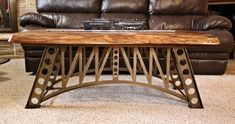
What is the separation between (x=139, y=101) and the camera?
213 cm

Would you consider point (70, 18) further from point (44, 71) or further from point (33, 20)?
point (44, 71)

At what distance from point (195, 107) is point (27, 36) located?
1.26 m

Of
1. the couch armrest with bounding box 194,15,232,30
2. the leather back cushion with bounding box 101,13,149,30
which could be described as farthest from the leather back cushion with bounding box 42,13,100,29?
the couch armrest with bounding box 194,15,232,30

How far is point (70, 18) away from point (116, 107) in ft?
6.11

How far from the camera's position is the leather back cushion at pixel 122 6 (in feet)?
11.8

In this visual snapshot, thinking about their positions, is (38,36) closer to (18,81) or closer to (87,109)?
(87,109)

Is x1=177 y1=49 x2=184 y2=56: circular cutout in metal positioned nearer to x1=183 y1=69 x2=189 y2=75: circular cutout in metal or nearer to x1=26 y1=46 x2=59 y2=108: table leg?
x1=183 y1=69 x2=189 y2=75: circular cutout in metal

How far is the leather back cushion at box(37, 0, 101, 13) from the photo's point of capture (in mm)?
3551

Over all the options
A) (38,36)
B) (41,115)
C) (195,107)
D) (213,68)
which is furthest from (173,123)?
(213,68)

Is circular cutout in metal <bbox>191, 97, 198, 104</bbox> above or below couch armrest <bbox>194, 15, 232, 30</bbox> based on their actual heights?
below

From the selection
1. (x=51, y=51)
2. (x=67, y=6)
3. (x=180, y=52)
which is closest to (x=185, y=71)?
(x=180, y=52)

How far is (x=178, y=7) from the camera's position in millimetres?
3574

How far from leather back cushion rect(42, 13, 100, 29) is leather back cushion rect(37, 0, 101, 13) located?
0.19 feet

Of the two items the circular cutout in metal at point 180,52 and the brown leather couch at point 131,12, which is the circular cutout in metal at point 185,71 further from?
the brown leather couch at point 131,12
